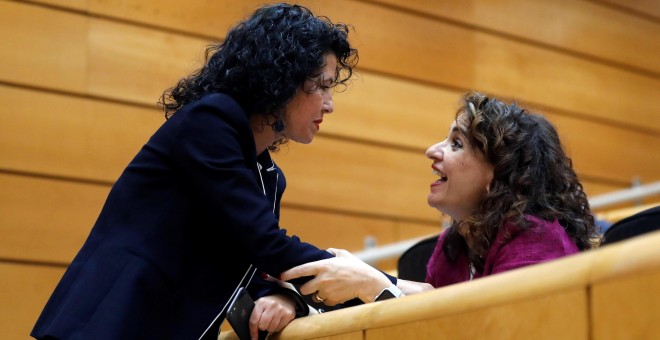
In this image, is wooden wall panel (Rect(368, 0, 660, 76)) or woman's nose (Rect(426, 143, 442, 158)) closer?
woman's nose (Rect(426, 143, 442, 158))

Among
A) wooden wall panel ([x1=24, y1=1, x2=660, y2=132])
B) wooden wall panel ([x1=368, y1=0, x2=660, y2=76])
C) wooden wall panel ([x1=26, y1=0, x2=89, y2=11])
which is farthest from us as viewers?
wooden wall panel ([x1=368, y1=0, x2=660, y2=76])

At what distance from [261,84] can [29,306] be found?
4.33 ft

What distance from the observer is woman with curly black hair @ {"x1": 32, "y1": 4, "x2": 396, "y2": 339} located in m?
1.06

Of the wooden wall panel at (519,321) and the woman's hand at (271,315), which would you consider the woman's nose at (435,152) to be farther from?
the wooden wall panel at (519,321)

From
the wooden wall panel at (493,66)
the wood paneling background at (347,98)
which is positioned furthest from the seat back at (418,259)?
the wooden wall panel at (493,66)

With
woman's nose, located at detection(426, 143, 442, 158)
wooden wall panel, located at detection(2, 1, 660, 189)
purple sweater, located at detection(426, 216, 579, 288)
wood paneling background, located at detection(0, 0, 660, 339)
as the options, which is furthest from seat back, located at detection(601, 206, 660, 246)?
wooden wall panel, located at detection(2, 1, 660, 189)

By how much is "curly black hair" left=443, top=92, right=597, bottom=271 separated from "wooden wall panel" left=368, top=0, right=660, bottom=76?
1629 mm

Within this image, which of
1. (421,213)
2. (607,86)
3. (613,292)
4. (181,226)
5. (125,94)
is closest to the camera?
(613,292)

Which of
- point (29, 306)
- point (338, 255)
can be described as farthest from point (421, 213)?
point (338, 255)

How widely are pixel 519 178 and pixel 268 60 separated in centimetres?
37

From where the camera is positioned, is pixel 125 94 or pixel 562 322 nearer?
pixel 562 322

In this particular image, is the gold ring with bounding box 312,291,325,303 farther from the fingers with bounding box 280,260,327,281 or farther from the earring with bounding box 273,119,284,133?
the earring with bounding box 273,119,284,133

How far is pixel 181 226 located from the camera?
1117mm

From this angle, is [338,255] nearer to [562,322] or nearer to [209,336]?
[209,336]
